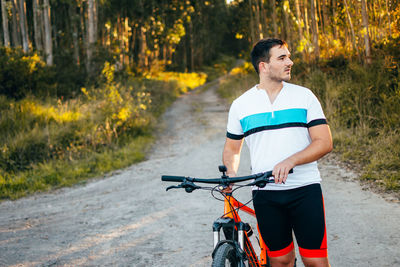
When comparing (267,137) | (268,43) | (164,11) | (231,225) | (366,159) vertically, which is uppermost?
(164,11)

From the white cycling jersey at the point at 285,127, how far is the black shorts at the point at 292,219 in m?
0.06

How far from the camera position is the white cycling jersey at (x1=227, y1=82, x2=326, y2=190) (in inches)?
95.8

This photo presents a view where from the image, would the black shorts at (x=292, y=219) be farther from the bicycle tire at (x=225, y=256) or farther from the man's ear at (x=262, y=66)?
the man's ear at (x=262, y=66)

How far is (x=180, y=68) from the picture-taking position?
43781mm

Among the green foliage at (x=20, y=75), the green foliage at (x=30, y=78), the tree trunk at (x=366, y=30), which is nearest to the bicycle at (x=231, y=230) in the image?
the tree trunk at (x=366, y=30)

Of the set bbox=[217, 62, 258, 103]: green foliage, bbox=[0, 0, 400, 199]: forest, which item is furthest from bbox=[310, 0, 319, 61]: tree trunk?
bbox=[217, 62, 258, 103]: green foliage

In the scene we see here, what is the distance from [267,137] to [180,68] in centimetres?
4208

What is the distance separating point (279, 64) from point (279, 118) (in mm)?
377

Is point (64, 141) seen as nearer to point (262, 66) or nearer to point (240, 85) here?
point (262, 66)

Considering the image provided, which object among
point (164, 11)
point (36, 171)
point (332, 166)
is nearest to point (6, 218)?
point (36, 171)

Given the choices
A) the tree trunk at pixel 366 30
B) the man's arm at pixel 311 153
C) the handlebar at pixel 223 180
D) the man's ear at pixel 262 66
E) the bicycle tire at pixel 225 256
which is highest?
the tree trunk at pixel 366 30

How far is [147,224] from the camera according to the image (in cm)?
557

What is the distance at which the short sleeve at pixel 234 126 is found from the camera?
269 centimetres

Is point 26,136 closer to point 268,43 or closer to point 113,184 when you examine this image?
point 113,184
